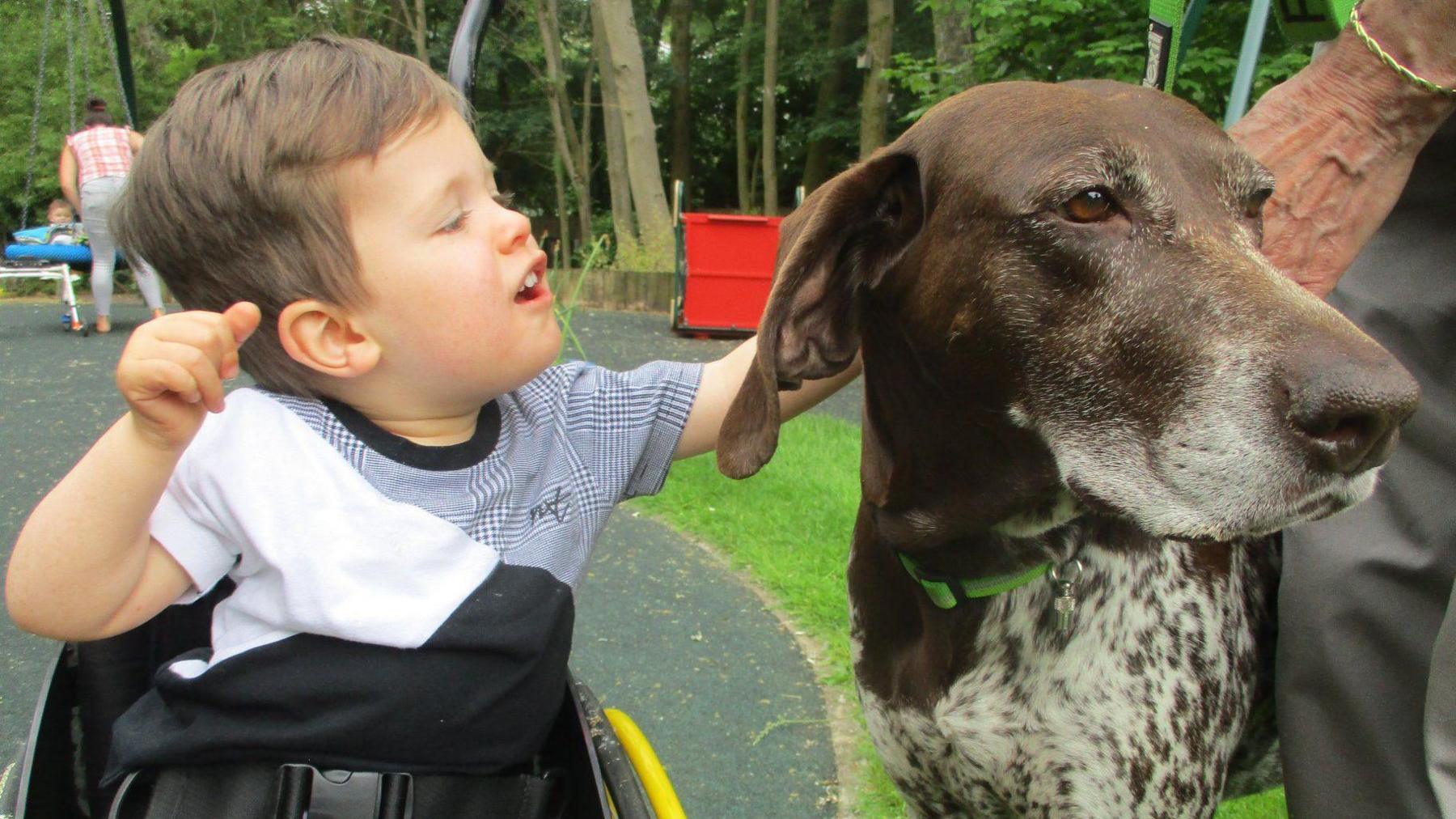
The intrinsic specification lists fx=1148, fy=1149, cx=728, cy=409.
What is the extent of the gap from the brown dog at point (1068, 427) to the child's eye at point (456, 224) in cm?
55

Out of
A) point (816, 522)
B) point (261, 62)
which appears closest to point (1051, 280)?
point (261, 62)

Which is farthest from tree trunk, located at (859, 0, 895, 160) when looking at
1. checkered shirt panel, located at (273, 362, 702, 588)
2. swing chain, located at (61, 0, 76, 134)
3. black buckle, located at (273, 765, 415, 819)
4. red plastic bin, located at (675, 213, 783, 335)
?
black buckle, located at (273, 765, 415, 819)

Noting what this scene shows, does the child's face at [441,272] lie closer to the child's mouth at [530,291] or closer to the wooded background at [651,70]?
the child's mouth at [530,291]

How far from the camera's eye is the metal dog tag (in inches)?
83.3

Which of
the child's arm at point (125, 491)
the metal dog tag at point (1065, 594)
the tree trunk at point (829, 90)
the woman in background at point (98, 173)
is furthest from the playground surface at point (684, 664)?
the tree trunk at point (829, 90)

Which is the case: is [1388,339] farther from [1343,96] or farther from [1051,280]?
[1051,280]

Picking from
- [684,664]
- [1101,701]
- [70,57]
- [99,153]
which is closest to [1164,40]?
[1101,701]

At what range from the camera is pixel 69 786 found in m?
1.89

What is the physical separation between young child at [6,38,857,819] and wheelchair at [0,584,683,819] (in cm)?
8

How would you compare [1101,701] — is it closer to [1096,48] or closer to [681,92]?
[1096,48]

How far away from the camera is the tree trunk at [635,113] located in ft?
56.1

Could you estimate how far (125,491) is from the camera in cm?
163

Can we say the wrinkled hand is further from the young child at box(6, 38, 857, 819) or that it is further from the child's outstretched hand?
the child's outstretched hand

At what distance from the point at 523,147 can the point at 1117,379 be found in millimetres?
31373
